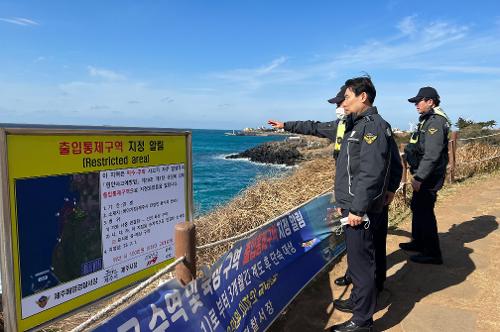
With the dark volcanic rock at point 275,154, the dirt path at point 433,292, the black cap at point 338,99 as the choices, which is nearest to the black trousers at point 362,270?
the dirt path at point 433,292

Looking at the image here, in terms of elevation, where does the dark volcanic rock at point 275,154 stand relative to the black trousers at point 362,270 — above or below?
below

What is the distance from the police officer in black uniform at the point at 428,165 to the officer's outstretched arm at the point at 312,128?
1.05 meters

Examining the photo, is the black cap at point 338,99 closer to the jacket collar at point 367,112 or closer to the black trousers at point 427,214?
the jacket collar at point 367,112

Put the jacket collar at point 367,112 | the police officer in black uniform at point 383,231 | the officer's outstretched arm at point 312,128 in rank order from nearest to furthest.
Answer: the jacket collar at point 367,112 < the police officer in black uniform at point 383,231 < the officer's outstretched arm at point 312,128

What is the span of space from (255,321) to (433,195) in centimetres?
276

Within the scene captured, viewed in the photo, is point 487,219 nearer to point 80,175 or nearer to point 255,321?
point 255,321

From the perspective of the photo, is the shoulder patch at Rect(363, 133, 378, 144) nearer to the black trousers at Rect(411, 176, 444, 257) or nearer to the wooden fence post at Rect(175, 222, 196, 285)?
the wooden fence post at Rect(175, 222, 196, 285)

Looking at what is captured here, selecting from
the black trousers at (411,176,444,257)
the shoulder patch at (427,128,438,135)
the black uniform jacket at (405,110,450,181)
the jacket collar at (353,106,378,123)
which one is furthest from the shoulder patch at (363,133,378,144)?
the black trousers at (411,176,444,257)

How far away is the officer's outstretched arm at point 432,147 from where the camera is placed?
14.6 ft

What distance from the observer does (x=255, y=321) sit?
3.10 m

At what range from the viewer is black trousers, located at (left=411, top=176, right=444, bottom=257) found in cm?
466

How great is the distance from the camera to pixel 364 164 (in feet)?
10.2

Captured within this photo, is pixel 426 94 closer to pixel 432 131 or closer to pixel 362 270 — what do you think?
pixel 432 131

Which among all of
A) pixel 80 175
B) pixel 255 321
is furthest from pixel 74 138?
pixel 255 321
